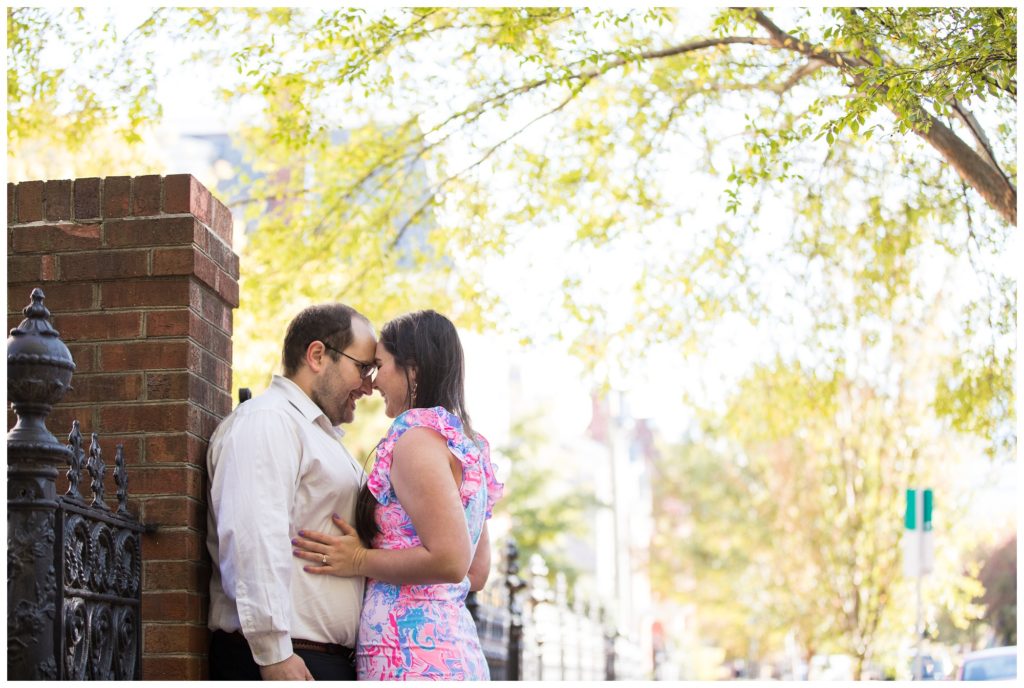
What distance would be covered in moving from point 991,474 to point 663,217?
9824 mm

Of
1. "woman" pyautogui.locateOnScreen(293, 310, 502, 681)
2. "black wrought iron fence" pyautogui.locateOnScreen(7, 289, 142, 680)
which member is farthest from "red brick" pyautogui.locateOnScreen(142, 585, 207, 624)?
"woman" pyautogui.locateOnScreen(293, 310, 502, 681)

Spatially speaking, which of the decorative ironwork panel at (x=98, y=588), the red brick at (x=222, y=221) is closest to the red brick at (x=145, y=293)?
the red brick at (x=222, y=221)

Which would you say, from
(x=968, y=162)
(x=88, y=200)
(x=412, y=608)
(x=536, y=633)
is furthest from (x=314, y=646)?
(x=536, y=633)

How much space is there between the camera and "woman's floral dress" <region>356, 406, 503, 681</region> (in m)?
4.23

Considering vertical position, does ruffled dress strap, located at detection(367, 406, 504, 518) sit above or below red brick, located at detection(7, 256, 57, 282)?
below

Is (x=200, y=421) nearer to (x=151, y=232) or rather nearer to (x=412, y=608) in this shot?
(x=151, y=232)

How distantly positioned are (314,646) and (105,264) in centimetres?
158

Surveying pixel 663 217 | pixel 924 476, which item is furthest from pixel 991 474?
pixel 663 217

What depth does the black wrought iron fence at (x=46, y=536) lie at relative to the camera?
11.5 ft

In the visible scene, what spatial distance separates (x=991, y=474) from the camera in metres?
18.5

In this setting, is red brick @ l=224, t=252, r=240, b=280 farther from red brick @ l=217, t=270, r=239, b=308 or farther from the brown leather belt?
the brown leather belt

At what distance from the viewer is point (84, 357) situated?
14.9ft

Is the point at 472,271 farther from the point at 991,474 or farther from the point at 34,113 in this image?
the point at 991,474

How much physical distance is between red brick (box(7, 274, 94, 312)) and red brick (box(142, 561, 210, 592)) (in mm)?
985
